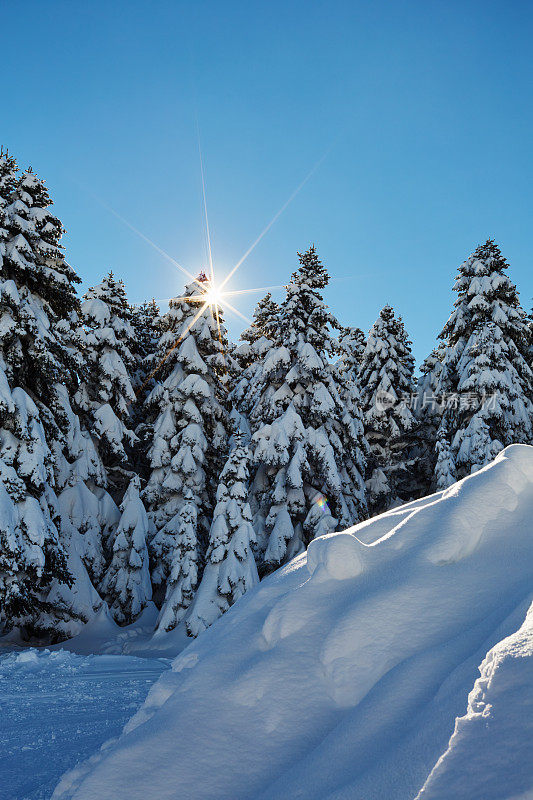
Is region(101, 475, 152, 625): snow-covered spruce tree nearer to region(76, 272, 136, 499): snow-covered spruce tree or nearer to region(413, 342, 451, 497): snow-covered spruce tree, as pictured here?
region(76, 272, 136, 499): snow-covered spruce tree

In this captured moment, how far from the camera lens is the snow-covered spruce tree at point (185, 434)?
17.9m

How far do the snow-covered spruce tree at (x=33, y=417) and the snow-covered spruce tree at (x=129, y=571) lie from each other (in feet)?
5.29

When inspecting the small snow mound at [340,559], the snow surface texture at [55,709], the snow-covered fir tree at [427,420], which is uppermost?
the snow-covered fir tree at [427,420]

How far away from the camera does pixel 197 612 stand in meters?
A: 14.6

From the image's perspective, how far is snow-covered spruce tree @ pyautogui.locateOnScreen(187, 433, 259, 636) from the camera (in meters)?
14.6

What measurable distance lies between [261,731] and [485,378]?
59.2 feet

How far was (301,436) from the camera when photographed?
673 inches

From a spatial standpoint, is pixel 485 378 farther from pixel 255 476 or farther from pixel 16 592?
pixel 16 592

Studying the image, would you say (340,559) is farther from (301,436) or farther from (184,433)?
(184,433)

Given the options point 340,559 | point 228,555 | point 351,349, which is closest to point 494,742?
point 340,559

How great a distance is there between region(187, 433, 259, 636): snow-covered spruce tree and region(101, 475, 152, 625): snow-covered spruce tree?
281 cm

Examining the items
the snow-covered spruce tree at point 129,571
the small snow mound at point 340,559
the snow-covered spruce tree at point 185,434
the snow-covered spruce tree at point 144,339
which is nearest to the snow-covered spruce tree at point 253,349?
the snow-covered spruce tree at point 185,434

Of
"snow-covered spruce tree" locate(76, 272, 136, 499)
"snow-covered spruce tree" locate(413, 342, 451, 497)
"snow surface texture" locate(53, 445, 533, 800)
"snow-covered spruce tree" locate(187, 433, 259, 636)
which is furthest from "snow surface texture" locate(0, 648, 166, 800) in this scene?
"snow-covered spruce tree" locate(413, 342, 451, 497)

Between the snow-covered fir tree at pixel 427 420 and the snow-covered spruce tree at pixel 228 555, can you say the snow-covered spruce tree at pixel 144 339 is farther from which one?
the snow-covered fir tree at pixel 427 420
